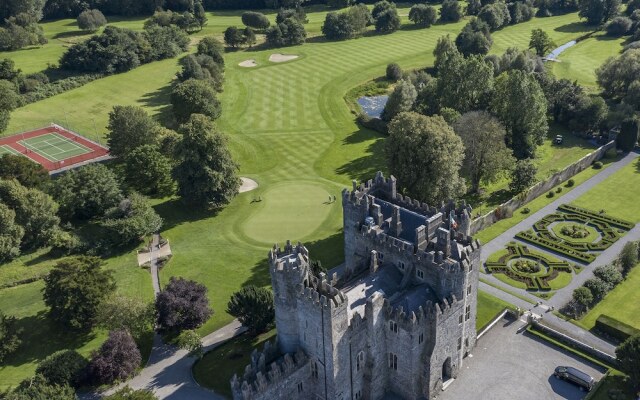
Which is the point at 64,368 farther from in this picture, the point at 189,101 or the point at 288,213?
the point at 189,101

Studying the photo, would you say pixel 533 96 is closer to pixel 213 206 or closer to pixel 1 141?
pixel 213 206

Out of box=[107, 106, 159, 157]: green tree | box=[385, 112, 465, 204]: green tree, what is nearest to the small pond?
box=[385, 112, 465, 204]: green tree

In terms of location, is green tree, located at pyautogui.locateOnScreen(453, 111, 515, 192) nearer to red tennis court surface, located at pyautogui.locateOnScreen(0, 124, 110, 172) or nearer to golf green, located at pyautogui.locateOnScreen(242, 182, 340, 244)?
golf green, located at pyautogui.locateOnScreen(242, 182, 340, 244)

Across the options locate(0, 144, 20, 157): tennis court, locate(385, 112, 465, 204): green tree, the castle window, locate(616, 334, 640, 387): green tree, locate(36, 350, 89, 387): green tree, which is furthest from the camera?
locate(0, 144, 20, 157): tennis court

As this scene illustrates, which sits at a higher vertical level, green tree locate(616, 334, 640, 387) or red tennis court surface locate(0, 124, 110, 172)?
red tennis court surface locate(0, 124, 110, 172)

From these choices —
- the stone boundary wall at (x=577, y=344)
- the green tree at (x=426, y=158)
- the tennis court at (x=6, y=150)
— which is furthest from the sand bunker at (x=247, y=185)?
the stone boundary wall at (x=577, y=344)

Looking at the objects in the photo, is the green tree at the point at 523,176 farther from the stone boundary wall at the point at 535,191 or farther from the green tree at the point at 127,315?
the green tree at the point at 127,315
